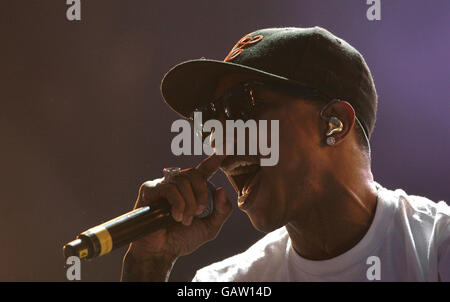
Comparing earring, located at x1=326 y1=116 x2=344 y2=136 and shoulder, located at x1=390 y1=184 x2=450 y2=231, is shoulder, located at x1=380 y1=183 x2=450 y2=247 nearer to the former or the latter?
shoulder, located at x1=390 y1=184 x2=450 y2=231

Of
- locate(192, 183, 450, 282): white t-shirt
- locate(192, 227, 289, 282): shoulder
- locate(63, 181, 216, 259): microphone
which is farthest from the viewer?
locate(192, 227, 289, 282): shoulder

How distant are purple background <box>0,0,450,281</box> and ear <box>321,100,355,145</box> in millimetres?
1211

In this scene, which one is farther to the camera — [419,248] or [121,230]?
[419,248]

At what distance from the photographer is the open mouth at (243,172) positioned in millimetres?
1827

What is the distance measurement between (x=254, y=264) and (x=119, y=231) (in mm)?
780

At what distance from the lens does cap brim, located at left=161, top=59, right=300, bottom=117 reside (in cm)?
172

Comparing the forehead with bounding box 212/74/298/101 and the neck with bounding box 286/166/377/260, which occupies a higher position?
the forehead with bounding box 212/74/298/101

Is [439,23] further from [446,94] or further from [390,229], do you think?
[390,229]

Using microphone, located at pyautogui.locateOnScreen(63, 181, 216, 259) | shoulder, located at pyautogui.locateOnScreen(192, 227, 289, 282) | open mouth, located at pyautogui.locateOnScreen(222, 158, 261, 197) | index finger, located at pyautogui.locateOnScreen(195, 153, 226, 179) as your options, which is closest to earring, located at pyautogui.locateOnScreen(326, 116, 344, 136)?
open mouth, located at pyautogui.locateOnScreen(222, 158, 261, 197)

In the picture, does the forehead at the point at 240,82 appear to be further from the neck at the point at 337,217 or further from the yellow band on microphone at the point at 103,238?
the yellow band on microphone at the point at 103,238

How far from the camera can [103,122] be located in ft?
9.98

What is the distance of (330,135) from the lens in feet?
5.91

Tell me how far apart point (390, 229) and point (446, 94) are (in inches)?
56.8
